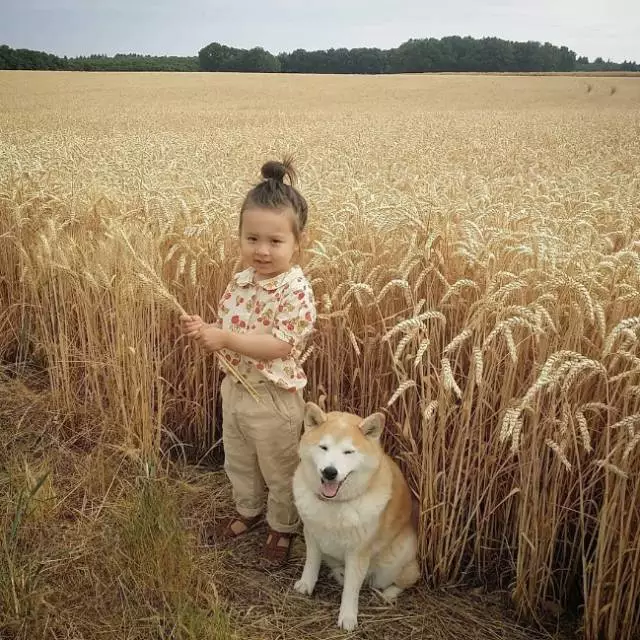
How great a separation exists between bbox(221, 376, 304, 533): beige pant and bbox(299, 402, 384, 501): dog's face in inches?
11.9

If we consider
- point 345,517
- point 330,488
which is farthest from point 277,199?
point 345,517

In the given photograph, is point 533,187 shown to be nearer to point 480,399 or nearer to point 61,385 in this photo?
point 480,399

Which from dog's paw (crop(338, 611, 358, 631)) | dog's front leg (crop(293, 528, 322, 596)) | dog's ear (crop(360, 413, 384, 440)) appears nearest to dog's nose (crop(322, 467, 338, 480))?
dog's ear (crop(360, 413, 384, 440))

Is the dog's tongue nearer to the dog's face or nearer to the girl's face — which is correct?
the dog's face

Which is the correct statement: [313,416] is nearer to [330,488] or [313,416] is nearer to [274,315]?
[330,488]

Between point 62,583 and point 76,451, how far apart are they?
3.46 feet

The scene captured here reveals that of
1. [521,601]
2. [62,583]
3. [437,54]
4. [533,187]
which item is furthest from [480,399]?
[437,54]

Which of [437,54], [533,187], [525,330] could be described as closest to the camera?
[525,330]

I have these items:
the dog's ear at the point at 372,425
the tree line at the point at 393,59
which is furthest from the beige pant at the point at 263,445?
the tree line at the point at 393,59

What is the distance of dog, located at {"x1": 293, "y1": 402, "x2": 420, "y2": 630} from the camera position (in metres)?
2.28

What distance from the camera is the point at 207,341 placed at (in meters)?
2.38

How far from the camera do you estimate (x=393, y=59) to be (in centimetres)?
6512

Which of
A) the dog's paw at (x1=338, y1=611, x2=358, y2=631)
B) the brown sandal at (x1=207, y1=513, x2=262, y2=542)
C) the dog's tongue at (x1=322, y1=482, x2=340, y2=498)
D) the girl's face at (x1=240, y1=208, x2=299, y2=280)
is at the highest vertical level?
the girl's face at (x1=240, y1=208, x2=299, y2=280)

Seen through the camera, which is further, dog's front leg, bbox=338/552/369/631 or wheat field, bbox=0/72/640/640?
dog's front leg, bbox=338/552/369/631
